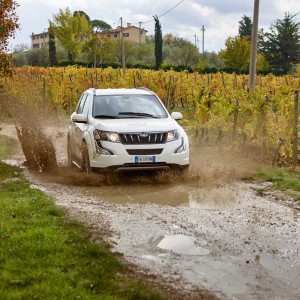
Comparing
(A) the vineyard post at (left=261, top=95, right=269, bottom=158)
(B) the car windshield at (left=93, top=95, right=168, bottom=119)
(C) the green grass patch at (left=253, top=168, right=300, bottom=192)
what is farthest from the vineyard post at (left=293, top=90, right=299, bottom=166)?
(B) the car windshield at (left=93, top=95, right=168, bottom=119)

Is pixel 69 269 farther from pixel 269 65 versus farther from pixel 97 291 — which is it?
pixel 269 65

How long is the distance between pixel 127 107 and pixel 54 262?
6.20 meters

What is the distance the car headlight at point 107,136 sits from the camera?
10.4 m

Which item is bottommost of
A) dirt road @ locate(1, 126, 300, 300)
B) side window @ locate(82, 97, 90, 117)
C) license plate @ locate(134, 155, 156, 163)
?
dirt road @ locate(1, 126, 300, 300)

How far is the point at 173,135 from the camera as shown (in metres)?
10.7

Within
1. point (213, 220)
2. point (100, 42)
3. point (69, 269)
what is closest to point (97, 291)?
point (69, 269)

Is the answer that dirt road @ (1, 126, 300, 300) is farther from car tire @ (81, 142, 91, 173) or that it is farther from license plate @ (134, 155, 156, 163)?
license plate @ (134, 155, 156, 163)

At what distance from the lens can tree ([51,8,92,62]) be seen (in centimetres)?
7919

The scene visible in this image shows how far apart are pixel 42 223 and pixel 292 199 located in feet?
15.0

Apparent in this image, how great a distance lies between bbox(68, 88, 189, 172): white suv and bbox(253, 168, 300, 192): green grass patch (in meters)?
1.87

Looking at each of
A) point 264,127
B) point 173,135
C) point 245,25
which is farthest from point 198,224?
point 245,25

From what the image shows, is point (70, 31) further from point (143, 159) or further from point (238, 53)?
point (143, 159)

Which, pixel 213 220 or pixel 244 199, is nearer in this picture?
pixel 213 220

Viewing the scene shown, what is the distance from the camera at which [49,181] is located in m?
11.4
